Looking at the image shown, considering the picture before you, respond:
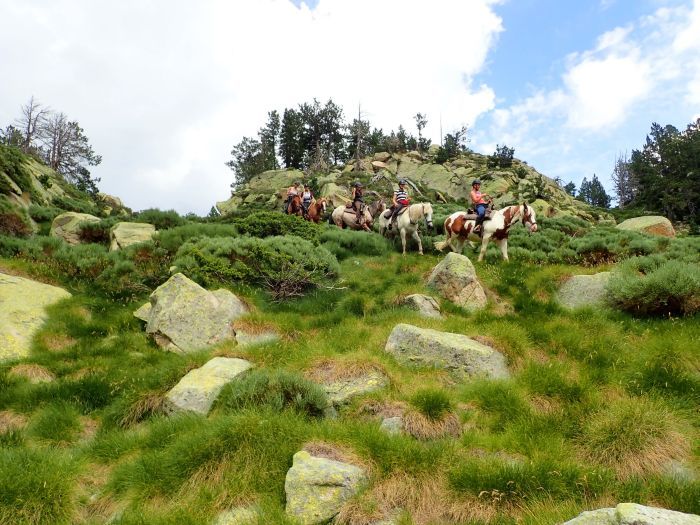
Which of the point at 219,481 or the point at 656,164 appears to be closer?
the point at 219,481

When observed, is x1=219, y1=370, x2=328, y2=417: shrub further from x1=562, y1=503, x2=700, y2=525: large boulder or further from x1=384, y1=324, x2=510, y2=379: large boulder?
x1=562, y1=503, x2=700, y2=525: large boulder

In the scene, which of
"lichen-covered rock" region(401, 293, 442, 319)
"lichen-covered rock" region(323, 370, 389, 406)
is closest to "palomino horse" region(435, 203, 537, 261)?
"lichen-covered rock" region(401, 293, 442, 319)

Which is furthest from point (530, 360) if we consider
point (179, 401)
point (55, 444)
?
point (55, 444)

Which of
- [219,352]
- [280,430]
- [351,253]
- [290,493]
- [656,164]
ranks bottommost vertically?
[290,493]

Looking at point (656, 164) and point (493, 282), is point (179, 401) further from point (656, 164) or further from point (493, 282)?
point (656, 164)

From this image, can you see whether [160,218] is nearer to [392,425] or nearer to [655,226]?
[392,425]

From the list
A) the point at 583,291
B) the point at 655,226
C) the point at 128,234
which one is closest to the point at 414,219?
the point at 583,291

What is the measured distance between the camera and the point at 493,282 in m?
11.9

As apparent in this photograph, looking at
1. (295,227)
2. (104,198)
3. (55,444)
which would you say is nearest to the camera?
(55,444)

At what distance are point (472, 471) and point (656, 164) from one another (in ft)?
219

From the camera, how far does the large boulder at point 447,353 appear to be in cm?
772

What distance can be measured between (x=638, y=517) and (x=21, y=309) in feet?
39.5

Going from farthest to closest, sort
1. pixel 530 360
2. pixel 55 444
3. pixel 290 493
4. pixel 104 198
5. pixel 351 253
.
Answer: pixel 104 198, pixel 351 253, pixel 530 360, pixel 55 444, pixel 290 493

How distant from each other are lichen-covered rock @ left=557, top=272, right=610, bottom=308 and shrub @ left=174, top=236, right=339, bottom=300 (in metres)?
6.25
